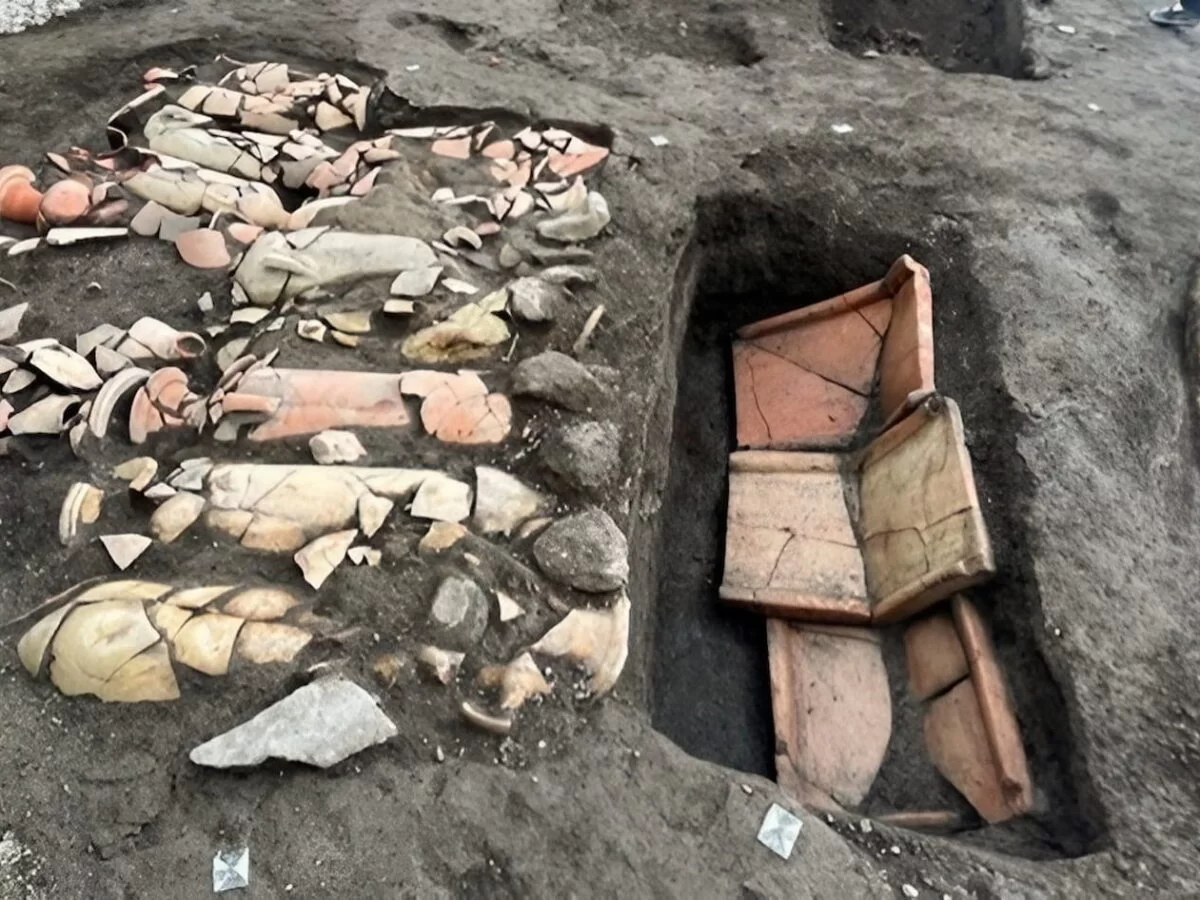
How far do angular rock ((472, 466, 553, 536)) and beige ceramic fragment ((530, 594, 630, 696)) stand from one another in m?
0.30

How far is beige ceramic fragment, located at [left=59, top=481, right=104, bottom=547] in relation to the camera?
92.5 inches

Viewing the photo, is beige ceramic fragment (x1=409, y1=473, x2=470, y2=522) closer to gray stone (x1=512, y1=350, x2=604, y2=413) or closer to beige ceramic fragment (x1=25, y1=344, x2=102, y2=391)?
gray stone (x1=512, y1=350, x2=604, y2=413)

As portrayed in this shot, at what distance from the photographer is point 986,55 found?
5.29 meters

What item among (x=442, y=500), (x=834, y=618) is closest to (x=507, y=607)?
(x=442, y=500)

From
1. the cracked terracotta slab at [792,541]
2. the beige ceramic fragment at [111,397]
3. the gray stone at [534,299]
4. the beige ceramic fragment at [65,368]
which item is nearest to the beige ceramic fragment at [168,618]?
the beige ceramic fragment at [111,397]

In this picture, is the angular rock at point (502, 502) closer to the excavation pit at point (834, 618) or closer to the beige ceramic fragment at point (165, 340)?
the excavation pit at point (834, 618)

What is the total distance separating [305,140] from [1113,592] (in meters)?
3.20

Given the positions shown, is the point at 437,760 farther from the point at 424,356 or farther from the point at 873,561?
the point at 873,561

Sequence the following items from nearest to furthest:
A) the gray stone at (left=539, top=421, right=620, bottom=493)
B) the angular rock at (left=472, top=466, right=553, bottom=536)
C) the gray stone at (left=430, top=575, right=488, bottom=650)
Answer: the gray stone at (left=430, top=575, right=488, bottom=650)
the angular rock at (left=472, top=466, right=553, bottom=536)
the gray stone at (left=539, top=421, right=620, bottom=493)

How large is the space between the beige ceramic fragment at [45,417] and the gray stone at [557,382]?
4.14 feet

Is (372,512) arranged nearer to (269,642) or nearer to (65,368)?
(269,642)

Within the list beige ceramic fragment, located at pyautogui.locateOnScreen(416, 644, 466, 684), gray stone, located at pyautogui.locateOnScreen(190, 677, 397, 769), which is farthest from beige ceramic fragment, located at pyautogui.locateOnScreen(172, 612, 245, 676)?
beige ceramic fragment, located at pyautogui.locateOnScreen(416, 644, 466, 684)

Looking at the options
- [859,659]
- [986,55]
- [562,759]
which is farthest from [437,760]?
[986,55]

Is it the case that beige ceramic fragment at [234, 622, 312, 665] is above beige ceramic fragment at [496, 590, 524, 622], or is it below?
above
